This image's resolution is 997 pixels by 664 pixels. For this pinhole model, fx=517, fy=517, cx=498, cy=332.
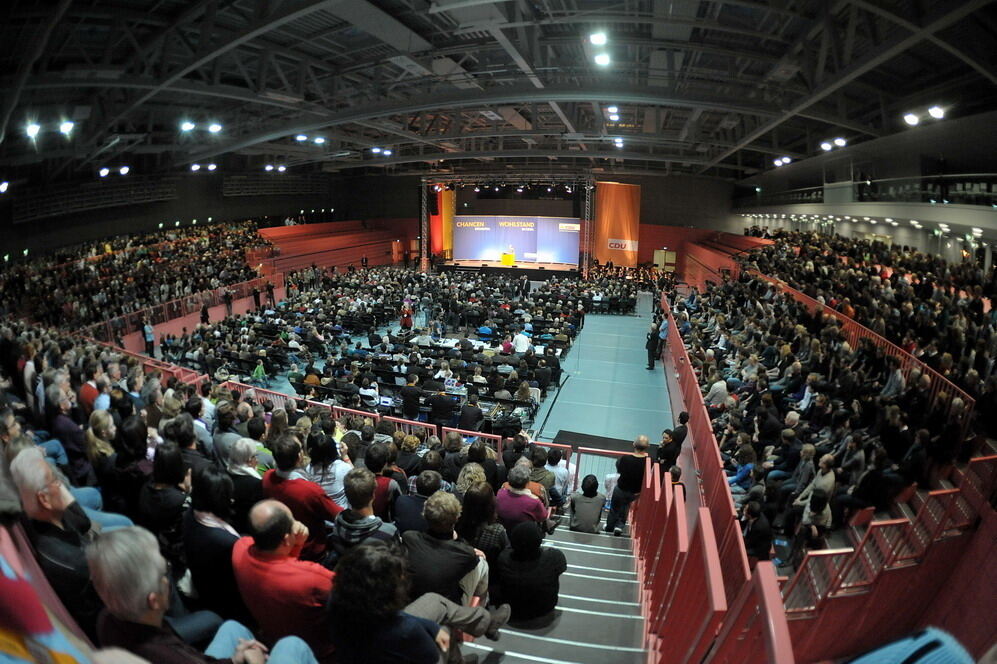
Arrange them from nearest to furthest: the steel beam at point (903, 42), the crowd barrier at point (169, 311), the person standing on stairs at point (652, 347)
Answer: the steel beam at point (903, 42)
the crowd barrier at point (169, 311)
the person standing on stairs at point (652, 347)

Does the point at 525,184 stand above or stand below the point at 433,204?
above

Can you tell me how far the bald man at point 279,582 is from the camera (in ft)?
7.19

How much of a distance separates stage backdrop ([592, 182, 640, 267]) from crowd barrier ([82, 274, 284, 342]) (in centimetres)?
1977

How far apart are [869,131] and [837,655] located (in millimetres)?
13619

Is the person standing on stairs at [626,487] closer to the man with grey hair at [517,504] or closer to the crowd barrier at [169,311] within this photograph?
the man with grey hair at [517,504]

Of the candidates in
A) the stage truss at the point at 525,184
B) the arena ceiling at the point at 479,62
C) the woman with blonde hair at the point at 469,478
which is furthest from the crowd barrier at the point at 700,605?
the stage truss at the point at 525,184

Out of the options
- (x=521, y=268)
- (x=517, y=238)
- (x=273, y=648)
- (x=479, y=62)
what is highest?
(x=479, y=62)

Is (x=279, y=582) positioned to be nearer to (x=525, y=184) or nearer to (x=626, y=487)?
→ (x=626, y=487)

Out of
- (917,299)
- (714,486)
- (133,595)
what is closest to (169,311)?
(714,486)

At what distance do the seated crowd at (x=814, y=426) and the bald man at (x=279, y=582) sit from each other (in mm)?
5016

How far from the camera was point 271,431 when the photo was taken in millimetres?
5332

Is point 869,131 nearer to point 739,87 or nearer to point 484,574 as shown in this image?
point 739,87

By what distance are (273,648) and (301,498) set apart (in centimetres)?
134

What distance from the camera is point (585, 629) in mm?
3377
